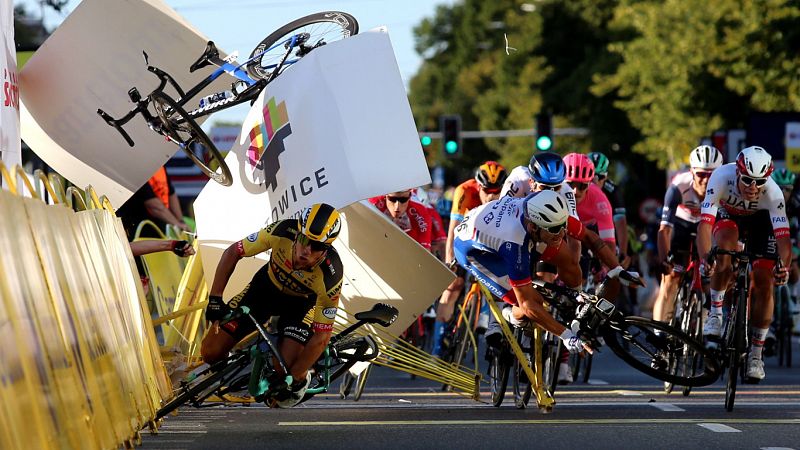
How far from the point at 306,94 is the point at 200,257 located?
1.70 metres

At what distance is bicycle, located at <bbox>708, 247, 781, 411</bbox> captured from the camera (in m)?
11.1

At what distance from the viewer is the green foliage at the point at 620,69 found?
125 feet

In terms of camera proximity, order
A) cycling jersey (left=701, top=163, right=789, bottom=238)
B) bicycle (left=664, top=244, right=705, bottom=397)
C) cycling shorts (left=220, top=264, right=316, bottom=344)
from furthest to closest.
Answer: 1. bicycle (left=664, top=244, right=705, bottom=397)
2. cycling jersey (left=701, top=163, right=789, bottom=238)
3. cycling shorts (left=220, top=264, right=316, bottom=344)

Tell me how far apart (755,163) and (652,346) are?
161cm

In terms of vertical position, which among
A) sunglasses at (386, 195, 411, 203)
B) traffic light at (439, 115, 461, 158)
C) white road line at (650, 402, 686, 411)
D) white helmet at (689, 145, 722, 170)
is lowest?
white road line at (650, 402, 686, 411)

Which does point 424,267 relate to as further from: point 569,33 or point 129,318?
point 569,33

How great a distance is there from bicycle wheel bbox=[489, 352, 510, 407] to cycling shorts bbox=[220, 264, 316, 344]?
1.90 metres

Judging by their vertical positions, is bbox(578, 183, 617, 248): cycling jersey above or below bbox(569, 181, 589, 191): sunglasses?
below

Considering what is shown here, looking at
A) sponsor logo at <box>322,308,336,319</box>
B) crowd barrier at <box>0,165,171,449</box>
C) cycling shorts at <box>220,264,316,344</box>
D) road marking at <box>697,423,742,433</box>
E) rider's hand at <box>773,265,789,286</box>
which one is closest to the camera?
crowd barrier at <box>0,165,171,449</box>

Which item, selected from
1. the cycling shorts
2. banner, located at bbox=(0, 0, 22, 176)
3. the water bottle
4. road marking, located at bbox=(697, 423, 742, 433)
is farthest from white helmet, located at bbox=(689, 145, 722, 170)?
banner, located at bbox=(0, 0, 22, 176)

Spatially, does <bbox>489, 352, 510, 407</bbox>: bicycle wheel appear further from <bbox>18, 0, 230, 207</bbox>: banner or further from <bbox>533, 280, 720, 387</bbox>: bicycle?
<bbox>18, 0, 230, 207</bbox>: banner

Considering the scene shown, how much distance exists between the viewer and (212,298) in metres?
9.34

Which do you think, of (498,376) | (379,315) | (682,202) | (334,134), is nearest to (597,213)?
(682,202)

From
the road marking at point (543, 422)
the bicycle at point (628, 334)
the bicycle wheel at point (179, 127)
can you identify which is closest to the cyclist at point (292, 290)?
the road marking at point (543, 422)
